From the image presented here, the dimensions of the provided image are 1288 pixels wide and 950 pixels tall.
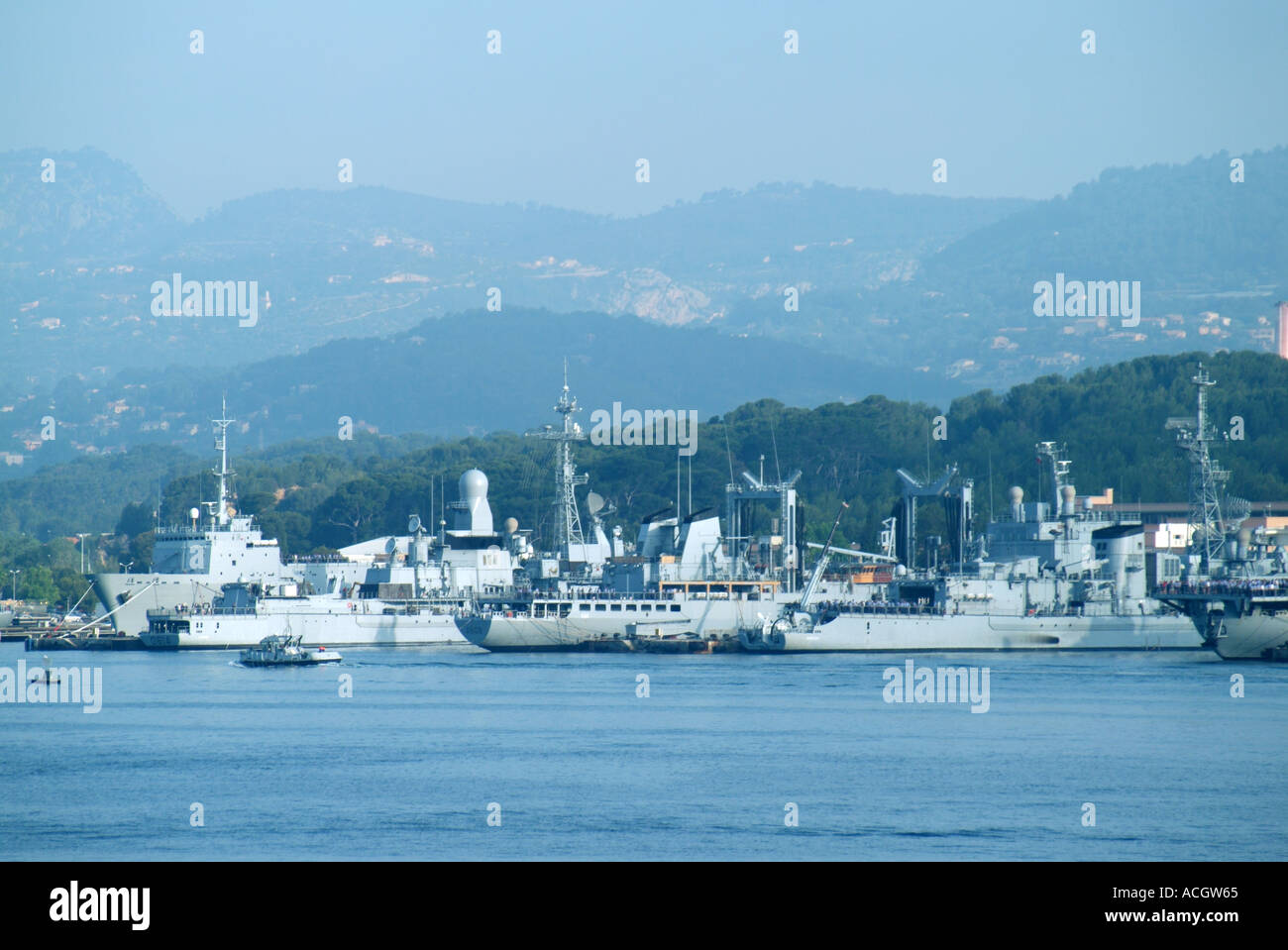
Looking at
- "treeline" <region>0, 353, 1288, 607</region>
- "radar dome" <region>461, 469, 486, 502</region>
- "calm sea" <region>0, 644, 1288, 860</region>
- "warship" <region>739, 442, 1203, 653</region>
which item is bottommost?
"calm sea" <region>0, 644, 1288, 860</region>

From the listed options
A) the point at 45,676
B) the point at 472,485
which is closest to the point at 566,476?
the point at 472,485

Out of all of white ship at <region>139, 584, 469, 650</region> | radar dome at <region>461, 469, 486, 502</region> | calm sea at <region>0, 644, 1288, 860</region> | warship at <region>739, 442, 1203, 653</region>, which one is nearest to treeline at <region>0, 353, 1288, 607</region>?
radar dome at <region>461, 469, 486, 502</region>

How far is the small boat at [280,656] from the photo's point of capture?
219 feet

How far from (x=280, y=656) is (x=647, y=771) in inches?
1359

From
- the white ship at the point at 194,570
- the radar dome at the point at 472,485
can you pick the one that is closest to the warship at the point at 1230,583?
the radar dome at the point at 472,485

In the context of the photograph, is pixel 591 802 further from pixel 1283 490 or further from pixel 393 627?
pixel 1283 490

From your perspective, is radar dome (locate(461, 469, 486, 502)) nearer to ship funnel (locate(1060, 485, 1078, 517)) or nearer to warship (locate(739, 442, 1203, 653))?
warship (locate(739, 442, 1203, 653))

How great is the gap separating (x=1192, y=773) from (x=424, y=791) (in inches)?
629

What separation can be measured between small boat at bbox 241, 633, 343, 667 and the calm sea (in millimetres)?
6884

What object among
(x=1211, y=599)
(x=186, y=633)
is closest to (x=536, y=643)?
(x=186, y=633)

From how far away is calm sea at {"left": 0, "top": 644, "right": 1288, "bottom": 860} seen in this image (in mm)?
27812

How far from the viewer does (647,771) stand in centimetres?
3569

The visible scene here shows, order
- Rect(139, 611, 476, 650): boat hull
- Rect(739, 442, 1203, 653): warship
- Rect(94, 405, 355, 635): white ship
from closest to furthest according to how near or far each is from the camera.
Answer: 1. Rect(739, 442, 1203, 653): warship
2. Rect(139, 611, 476, 650): boat hull
3. Rect(94, 405, 355, 635): white ship
